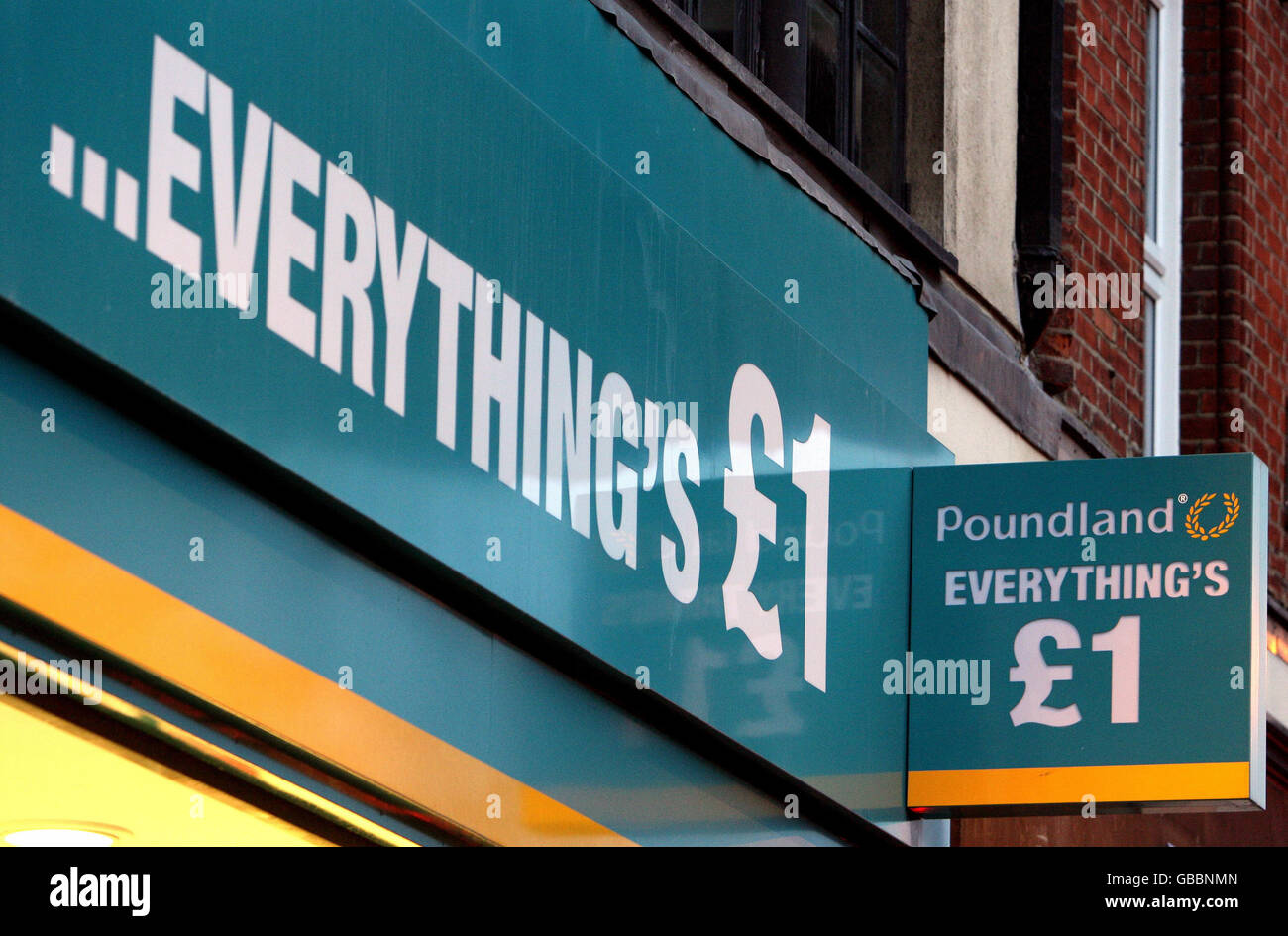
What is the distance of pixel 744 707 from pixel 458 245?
155 centimetres

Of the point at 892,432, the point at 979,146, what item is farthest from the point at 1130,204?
the point at 892,432

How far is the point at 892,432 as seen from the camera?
6191 millimetres

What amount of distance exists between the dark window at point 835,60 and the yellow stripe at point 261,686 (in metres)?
2.84

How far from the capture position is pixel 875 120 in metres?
7.40

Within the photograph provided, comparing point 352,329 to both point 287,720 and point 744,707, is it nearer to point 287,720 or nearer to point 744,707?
A: point 287,720

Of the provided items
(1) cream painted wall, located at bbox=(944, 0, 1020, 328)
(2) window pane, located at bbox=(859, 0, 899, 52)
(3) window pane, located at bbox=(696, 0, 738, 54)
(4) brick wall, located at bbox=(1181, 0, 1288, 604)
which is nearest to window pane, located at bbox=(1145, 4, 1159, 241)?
(4) brick wall, located at bbox=(1181, 0, 1288, 604)

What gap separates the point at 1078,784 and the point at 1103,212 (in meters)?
3.50

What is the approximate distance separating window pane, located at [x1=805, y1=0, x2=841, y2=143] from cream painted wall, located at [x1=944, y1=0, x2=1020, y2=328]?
0.50 metres

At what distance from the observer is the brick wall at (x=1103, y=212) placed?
26.9 feet

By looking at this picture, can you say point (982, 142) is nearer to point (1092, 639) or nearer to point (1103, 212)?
point (1103, 212)

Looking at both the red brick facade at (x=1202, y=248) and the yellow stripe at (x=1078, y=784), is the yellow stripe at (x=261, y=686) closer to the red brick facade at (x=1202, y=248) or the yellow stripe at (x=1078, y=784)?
the yellow stripe at (x=1078, y=784)

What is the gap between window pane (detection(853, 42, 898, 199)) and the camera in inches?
288
